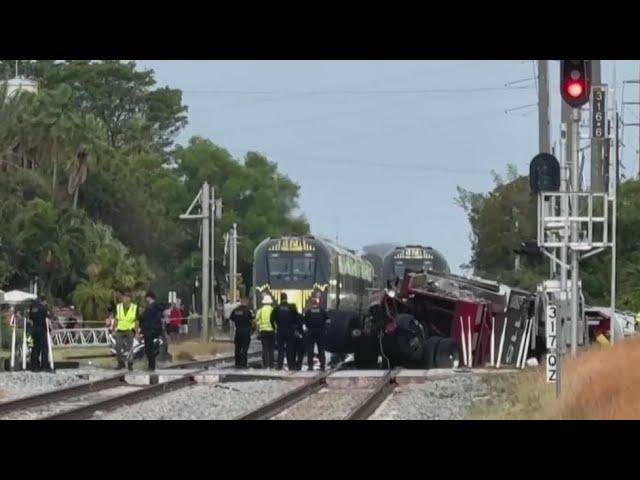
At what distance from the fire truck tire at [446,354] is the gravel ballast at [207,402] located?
5.03m

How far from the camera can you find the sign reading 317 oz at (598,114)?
3173 cm

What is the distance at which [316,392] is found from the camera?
29047mm

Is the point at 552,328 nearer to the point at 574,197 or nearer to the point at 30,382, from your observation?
the point at 574,197

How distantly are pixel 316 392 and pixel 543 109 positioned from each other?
15.3 m

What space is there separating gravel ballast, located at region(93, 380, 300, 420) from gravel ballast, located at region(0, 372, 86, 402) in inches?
98.3

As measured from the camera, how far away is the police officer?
33.1 metres

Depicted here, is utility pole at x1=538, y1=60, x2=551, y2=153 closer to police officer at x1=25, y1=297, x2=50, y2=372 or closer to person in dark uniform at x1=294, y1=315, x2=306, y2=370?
person in dark uniform at x1=294, y1=315, x2=306, y2=370

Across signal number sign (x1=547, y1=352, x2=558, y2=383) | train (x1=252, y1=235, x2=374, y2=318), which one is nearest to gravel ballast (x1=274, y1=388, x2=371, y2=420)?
signal number sign (x1=547, y1=352, x2=558, y2=383)

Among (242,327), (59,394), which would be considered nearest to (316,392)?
(59,394)

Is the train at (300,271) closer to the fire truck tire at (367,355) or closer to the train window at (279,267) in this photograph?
the train window at (279,267)

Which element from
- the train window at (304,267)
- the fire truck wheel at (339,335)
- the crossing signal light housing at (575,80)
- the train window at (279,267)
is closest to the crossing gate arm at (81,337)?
the train window at (279,267)
